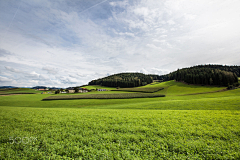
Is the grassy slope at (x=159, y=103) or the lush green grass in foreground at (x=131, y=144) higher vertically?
the lush green grass in foreground at (x=131, y=144)

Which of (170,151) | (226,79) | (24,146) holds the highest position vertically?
(226,79)

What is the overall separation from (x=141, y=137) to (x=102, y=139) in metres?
3.17

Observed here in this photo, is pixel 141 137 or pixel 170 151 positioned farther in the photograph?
pixel 141 137

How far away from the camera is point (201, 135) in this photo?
313 inches

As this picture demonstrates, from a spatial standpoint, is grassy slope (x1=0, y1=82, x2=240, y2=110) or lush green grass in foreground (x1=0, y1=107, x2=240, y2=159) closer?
lush green grass in foreground (x1=0, y1=107, x2=240, y2=159)

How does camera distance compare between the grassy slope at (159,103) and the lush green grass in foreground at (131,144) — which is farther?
the grassy slope at (159,103)

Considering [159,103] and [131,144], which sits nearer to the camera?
[131,144]

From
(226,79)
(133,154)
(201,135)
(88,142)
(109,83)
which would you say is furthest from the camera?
(109,83)

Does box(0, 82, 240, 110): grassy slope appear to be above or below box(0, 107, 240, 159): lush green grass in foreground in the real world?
below

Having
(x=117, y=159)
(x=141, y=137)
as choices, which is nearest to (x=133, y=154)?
(x=117, y=159)

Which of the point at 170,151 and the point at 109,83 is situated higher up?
the point at 109,83

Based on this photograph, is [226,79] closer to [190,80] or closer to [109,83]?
[190,80]

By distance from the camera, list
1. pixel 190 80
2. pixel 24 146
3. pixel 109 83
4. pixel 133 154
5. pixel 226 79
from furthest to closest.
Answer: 1. pixel 109 83
2. pixel 190 80
3. pixel 226 79
4. pixel 24 146
5. pixel 133 154

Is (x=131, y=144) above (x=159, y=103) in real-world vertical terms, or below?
above
